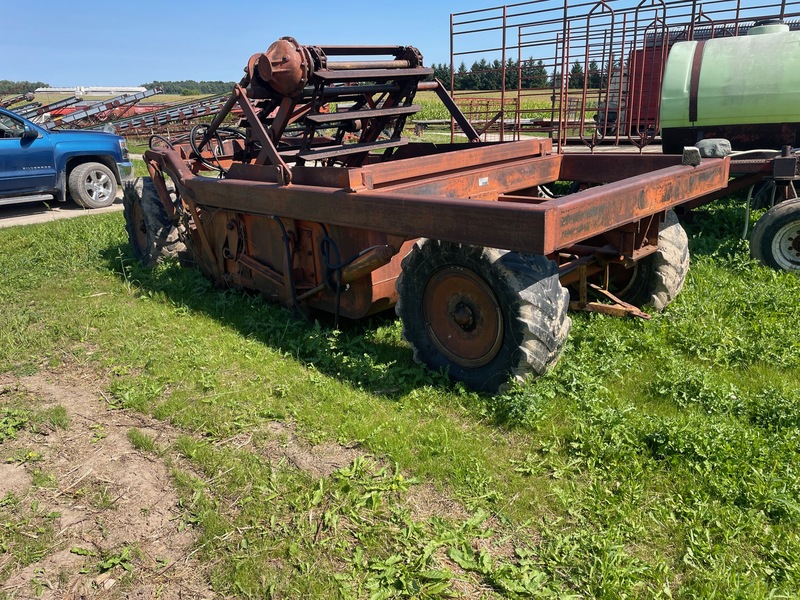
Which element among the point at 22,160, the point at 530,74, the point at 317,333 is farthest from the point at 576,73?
the point at 317,333

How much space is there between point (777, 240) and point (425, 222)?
12.4 feet

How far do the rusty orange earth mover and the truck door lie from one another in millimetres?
6610

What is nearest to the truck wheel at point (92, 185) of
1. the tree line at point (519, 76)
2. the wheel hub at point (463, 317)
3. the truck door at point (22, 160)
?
the truck door at point (22, 160)

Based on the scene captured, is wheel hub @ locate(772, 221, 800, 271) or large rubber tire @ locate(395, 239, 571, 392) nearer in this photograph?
large rubber tire @ locate(395, 239, 571, 392)

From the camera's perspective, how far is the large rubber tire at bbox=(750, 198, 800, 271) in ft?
18.3

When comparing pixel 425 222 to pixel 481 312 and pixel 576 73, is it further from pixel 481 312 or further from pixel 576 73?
pixel 576 73

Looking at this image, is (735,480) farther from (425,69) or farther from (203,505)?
(425,69)


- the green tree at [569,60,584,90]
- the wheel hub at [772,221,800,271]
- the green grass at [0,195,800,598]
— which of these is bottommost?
the green grass at [0,195,800,598]

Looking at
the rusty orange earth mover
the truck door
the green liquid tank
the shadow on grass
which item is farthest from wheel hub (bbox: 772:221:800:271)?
the truck door

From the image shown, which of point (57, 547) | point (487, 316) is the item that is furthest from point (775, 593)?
point (57, 547)

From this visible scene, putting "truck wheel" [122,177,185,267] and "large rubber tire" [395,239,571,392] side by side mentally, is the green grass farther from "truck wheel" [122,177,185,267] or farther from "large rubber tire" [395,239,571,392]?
"truck wheel" [122,177,185,267]

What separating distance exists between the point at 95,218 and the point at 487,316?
8.04 meters

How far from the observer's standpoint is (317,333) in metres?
4.71

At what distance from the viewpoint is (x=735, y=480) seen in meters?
2.86
